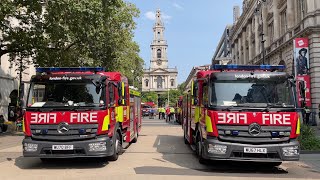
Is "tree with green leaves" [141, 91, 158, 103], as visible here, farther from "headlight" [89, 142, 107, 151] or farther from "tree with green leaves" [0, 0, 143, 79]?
"headlight" [89, 142, 107, 151]

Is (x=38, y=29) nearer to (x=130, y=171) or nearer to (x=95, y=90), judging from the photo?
(x=95, y=90)

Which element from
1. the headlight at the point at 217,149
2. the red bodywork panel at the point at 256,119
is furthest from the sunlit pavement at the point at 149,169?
the red bodywork panel at the point at 256,119

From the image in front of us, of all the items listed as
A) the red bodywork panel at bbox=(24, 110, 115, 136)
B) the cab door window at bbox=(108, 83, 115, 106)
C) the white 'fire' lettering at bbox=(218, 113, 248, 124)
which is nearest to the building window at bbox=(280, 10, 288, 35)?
the cab door window at bbox=(108, 83, 115, 106)

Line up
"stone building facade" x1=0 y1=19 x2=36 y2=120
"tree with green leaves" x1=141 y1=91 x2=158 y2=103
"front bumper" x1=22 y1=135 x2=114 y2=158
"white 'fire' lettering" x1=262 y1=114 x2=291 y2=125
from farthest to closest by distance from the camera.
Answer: "tree with green leaves" x1=141 y1=91 x2=158 y2=103
"stone building facade" x1=0 y1=19 x2=36 y2=120
"front bumper" x1=22 y1=135 x2=114 y2=158
"white 'fire' lettering" x1=262 y1=114 x2=291 y2=125

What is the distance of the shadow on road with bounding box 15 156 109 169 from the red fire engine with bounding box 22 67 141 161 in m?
0.72

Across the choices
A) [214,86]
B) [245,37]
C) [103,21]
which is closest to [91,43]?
A: [103,21]

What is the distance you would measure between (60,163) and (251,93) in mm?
5799

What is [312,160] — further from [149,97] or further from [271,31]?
[149,97]

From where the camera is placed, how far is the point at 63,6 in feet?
61.0

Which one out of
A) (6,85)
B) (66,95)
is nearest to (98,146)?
(66,95)

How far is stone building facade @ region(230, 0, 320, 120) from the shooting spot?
94.5 feet

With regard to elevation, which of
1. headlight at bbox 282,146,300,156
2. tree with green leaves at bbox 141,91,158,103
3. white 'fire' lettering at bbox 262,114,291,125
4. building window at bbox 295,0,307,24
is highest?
building window at bbox 295,0,307,24

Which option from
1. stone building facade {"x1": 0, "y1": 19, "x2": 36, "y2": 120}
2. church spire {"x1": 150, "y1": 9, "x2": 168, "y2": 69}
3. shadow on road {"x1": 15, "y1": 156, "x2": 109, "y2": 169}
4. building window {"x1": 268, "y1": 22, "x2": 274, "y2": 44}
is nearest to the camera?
shadow on road {"x1": 15, "y1": 156, "x2": 109, "y2": 169}

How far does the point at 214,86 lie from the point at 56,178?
14.6 ft
